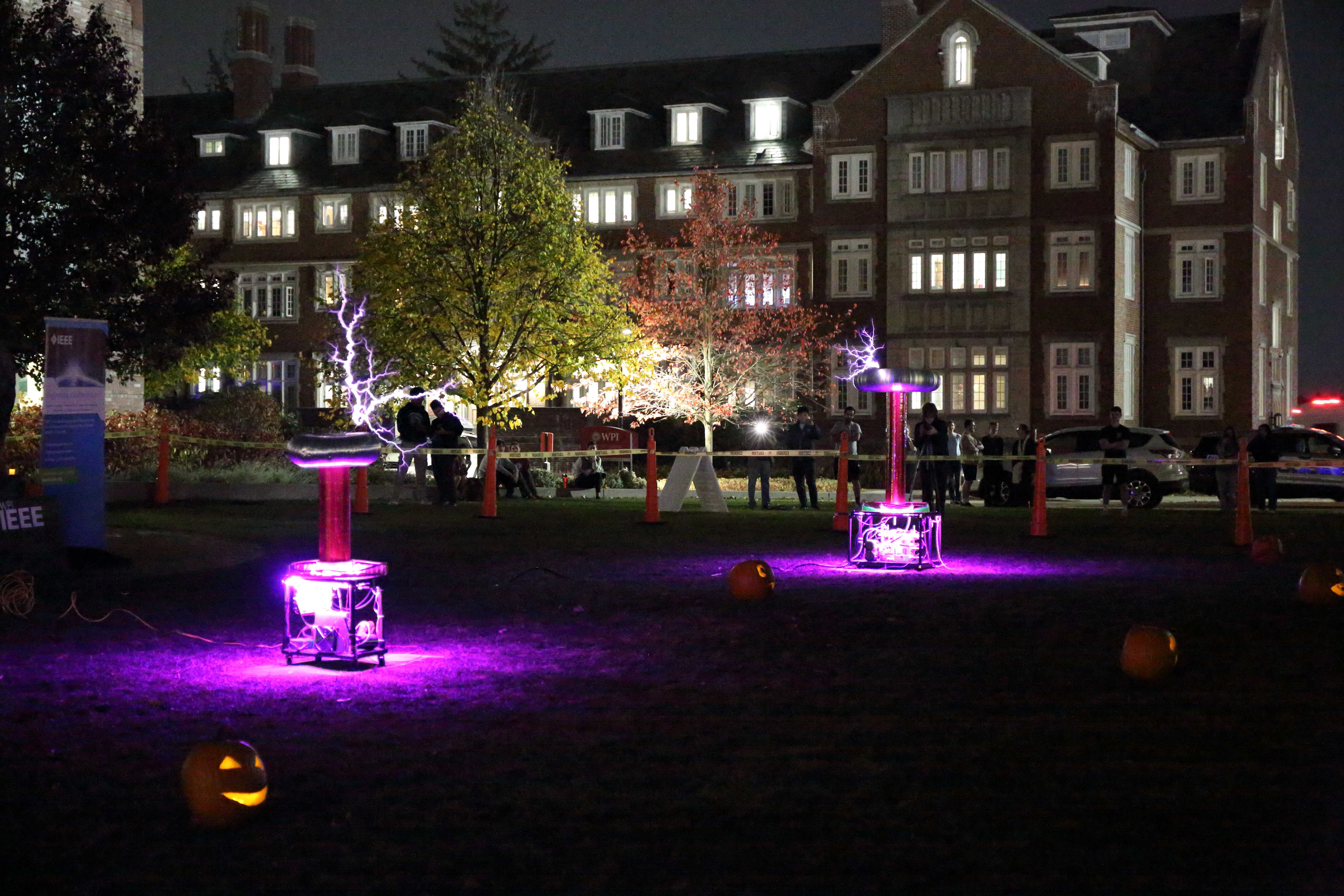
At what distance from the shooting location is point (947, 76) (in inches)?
1895

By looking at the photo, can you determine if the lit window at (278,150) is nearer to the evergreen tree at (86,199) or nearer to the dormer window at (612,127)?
the dormer window at (612,127)

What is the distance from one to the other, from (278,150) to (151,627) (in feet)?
163

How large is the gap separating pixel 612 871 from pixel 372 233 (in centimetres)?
3798

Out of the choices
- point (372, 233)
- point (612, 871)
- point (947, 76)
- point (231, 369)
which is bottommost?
point (612, 871)

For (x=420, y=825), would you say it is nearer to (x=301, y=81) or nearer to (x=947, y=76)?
(x=947, y=76)

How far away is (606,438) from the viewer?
119 feet

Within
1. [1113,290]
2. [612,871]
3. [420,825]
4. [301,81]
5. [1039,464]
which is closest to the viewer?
[612,871]

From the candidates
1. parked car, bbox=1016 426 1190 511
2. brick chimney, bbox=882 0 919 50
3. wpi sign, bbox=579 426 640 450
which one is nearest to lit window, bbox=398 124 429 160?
brick chimney, bbox=882 0 919 50

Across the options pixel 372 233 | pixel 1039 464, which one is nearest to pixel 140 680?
pixel 1039 464

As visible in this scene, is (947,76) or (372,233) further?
(947,76)

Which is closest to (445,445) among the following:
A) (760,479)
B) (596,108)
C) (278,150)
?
(760,479)

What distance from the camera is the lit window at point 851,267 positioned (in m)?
49.6

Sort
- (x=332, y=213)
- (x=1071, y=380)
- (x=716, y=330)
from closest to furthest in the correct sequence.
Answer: (x=716, y=330)
(x=1071, y=380)
(x=332, y=213)

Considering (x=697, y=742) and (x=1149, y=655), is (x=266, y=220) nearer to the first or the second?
(x=1149, y=655)
